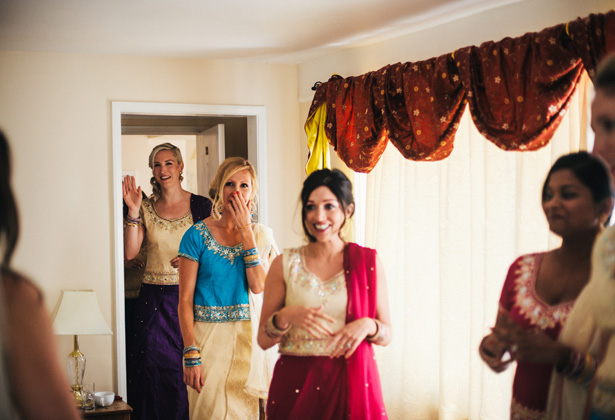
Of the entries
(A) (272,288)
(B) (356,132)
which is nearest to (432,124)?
(B) (356,132)

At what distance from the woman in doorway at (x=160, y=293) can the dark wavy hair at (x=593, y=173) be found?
2190 millimetres

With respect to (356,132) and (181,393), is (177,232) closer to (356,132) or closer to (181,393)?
(181,393)

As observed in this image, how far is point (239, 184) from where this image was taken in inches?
72.5

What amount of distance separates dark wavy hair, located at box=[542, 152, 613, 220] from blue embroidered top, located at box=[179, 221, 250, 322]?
3.46ft

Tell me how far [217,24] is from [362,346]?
159 cm

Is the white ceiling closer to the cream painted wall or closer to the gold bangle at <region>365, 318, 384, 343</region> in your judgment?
the cream painted wall

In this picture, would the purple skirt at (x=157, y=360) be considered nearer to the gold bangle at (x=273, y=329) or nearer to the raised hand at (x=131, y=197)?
the raised hand at (x=131, y=197)

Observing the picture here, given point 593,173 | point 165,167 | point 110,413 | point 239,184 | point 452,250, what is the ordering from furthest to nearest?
point 165,167 → point 110,413 → point 452,250 → point 239,184 → point 593,173

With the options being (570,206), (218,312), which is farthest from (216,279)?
(570,206)

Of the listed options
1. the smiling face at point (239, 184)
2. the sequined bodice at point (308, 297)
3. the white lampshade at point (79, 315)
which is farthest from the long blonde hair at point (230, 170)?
the white lampshade at point (79, 315)

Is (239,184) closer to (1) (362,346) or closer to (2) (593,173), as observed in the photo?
(1) (362,346)

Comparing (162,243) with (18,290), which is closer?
(18,290)

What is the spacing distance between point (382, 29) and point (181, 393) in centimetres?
188

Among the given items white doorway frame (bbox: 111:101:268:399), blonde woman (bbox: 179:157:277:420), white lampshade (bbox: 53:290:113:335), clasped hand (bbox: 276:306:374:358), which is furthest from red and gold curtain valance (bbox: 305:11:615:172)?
white lampshade (bbox: 53:290:113:335)
